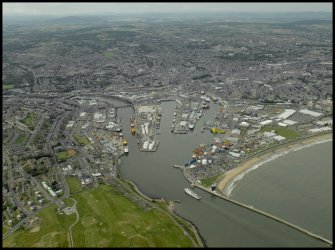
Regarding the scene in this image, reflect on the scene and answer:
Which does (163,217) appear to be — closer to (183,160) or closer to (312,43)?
(183,160)

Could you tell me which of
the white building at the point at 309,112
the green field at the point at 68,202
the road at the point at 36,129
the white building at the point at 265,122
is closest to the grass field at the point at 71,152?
the road at the point at 36,129

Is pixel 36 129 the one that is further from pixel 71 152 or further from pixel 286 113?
pixel 286 113

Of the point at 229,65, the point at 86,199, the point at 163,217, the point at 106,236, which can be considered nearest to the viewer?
the point at 106,236

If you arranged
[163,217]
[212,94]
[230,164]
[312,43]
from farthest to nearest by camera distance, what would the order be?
[312,43]
[212,94]
[230,164]
[163,217]

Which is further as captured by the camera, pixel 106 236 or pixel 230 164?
pixel 230 164

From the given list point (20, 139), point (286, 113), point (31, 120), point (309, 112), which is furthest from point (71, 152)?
point (309, 112)

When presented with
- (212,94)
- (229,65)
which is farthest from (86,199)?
(229,65)
